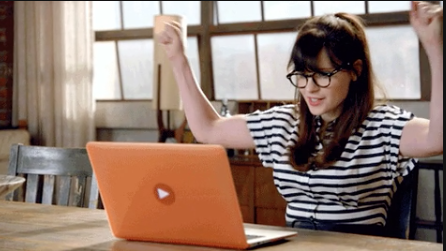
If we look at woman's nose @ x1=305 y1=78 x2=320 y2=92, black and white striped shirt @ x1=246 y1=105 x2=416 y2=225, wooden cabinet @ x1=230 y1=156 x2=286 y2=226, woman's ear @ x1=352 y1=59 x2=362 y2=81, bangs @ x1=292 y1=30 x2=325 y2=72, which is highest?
bangs @ x1=292 y1=30 x2=325 y2=72

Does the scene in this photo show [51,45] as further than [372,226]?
Yes

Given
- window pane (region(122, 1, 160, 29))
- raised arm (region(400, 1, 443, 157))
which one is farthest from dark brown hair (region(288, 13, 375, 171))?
window pane (region(122, 1, 160, 29))

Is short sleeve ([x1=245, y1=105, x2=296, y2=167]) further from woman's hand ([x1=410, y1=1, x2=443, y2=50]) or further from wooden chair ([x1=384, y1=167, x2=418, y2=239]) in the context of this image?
woman's hand ([x1=410, y1=1, x2=443, y2=50])

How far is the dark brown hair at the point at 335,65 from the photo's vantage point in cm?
200

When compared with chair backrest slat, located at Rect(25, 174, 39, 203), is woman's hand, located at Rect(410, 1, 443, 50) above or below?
above

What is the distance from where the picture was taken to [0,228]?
188cm

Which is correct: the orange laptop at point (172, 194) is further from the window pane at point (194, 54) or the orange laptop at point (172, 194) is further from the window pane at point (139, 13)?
the window pane at point (139, 13)

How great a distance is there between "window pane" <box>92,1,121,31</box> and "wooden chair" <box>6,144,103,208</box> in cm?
305

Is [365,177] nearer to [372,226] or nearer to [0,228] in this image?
[372,226]

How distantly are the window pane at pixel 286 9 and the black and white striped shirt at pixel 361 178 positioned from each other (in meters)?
2.76

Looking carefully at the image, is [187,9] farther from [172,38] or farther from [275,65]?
[172,38]

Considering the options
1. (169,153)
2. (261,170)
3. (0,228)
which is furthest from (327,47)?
(261,170)

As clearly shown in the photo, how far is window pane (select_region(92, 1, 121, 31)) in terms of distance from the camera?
555 centimetres

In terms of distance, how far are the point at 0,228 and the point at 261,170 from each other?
102 inches
